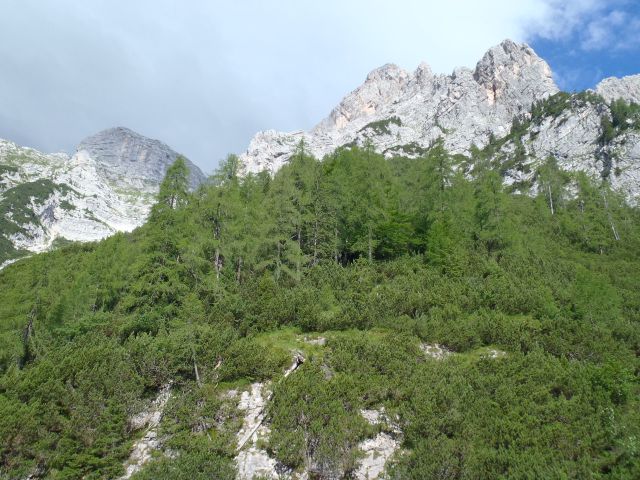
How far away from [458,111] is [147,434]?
140575 millimetres

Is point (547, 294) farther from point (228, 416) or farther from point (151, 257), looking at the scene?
point (151, 257)

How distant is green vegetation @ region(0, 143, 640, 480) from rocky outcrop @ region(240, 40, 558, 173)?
88335mm

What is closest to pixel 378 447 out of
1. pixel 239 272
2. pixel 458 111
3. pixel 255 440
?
pixel 255 440

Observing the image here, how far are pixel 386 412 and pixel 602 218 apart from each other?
42.9 metres

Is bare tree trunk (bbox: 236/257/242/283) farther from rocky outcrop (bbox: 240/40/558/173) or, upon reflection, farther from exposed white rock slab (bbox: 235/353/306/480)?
rocky outcrop (bbox: 240/40/558/173)

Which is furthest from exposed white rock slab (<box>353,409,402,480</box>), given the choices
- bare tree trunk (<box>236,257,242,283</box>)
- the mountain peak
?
the mountain peak

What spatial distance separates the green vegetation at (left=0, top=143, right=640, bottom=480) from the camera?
45.2 feet

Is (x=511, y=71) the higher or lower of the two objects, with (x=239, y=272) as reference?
higher

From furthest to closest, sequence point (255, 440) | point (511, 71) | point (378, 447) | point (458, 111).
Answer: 1. point (511, 71)
2. point (458, 111)
3. point (255, 440)
4. point (378, 447)

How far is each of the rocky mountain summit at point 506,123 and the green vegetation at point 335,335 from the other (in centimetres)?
1683

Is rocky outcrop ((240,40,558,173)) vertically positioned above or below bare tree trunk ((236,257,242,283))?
above

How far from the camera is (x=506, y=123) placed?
408 feet

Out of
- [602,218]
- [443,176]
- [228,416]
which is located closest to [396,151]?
[602,218]

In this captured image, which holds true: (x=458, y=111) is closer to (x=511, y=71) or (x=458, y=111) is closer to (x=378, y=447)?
(x=511, y=71)
